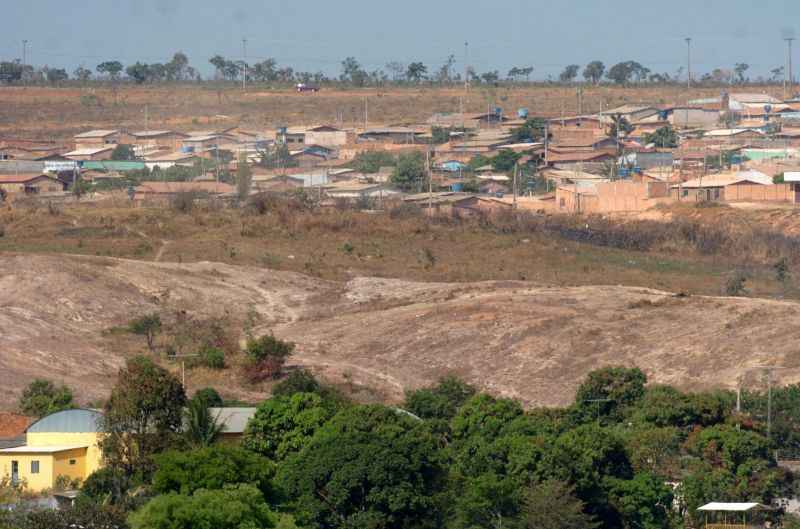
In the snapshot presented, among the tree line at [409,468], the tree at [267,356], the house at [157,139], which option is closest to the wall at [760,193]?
the tree at [267,356]

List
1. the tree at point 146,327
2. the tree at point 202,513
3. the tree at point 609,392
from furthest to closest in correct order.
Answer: the tree at point 146,327 → the tree at point 609,392 → the tree at point 202,513

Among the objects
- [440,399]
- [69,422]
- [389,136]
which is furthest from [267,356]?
[389,136]

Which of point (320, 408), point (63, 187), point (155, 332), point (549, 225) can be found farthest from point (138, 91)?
point (320, 408)

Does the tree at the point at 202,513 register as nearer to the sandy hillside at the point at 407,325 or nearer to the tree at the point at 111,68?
the sandy hillside at the point at 407,325

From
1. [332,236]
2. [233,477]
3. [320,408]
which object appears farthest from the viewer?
[332,236]

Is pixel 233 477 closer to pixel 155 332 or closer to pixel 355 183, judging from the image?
pixel 155 332

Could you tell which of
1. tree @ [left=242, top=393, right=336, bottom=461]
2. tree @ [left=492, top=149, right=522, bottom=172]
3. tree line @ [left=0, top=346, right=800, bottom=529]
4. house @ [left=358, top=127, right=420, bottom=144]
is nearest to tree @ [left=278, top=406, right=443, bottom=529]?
tree line @ [left=0, top=346, right=800, bottom=529]
